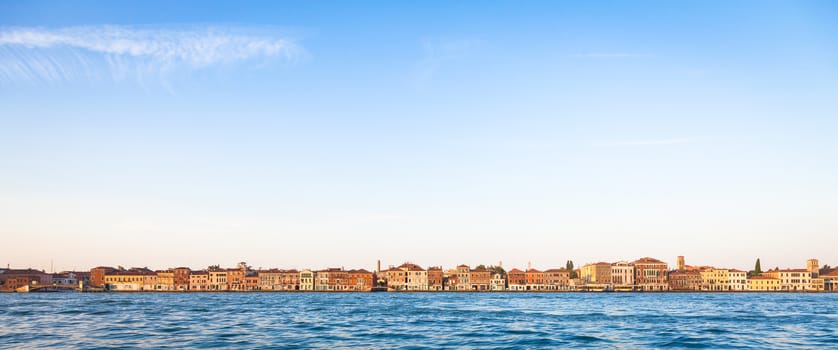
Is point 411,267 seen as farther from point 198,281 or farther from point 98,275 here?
point 98,275

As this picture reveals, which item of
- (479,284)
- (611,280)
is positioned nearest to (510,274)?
(479,284)

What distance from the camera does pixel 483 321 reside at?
167 feet

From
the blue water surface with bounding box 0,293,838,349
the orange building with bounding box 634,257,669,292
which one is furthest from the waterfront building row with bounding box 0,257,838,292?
the blue water surface with bounding box 0,293,838,349

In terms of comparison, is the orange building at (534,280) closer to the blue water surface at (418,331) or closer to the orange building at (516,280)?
the orange building at (516,280)

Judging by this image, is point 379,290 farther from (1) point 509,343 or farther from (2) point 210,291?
(1) point 509,343

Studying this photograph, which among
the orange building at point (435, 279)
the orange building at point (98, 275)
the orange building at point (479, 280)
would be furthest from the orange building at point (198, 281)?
the orange building at point (479, 280)

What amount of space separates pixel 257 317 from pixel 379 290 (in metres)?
112

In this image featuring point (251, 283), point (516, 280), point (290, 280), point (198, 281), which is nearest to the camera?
point (251, 283)

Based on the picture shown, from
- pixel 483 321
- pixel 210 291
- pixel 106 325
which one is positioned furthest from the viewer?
pixel 210 291

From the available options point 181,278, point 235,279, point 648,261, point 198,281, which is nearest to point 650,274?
point 648,261

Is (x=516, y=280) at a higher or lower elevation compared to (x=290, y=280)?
lower

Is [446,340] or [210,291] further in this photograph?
[210,291]

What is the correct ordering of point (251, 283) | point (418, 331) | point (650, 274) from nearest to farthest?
point (418, 331) < point (650, 274) < point (251, 283)

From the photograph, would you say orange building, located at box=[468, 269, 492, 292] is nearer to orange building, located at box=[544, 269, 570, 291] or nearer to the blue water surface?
orange building, located at box=[544, 269, 570, 291]
